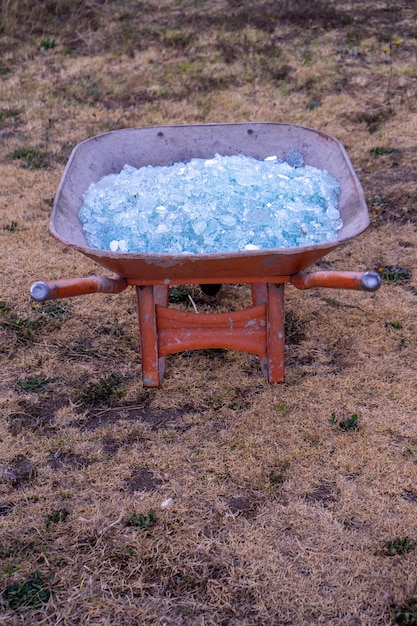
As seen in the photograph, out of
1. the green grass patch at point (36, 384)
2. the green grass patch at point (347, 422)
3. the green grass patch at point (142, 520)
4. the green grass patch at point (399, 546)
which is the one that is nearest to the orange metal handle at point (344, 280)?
the green grass patch at point (347, 422)

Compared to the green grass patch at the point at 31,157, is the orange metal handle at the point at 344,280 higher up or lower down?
higher up

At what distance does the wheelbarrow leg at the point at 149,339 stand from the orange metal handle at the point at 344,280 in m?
0.72

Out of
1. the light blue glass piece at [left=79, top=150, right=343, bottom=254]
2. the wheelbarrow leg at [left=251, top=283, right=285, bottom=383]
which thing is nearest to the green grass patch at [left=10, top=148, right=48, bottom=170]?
the light blue glass piece at [left=79, top=150, right=343, bottom=254]

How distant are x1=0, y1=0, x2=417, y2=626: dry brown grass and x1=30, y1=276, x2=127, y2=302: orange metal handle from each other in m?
0.77

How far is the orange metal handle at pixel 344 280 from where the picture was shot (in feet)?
6.90

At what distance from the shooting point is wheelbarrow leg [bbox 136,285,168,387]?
281 cm

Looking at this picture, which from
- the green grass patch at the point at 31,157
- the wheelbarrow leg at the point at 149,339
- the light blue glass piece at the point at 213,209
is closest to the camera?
the light blue glass piece at the point at 213,209

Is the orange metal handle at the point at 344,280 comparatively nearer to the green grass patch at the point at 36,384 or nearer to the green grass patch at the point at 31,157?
the green grass patch at the point at 36,384

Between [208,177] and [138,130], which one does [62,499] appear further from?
[138,130]

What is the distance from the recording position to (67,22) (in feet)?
25.7

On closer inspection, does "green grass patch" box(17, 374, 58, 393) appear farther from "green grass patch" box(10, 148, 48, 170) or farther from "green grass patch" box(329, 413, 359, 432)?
"green grass patch" box(10, 148, 48, 170)

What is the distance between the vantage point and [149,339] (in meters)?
2.93

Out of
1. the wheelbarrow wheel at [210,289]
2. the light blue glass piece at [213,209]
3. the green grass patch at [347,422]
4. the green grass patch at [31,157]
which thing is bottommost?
the green grass patch at [347,422]

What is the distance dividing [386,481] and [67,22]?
729cm
